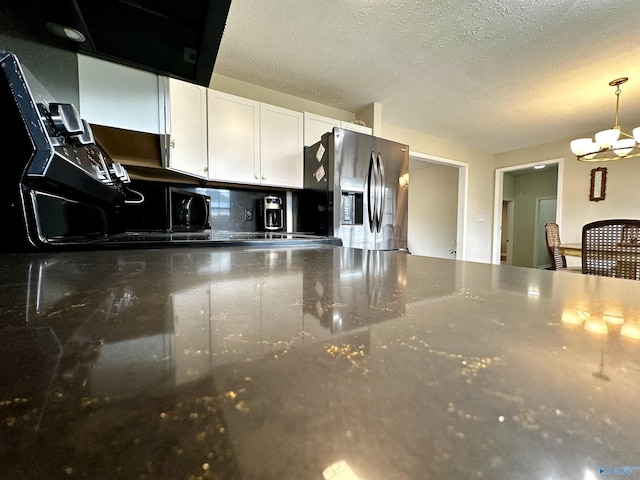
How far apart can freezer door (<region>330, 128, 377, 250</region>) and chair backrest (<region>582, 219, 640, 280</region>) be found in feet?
4.70

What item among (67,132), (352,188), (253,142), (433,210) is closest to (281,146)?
(253,142)

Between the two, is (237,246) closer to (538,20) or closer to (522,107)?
(538,20)

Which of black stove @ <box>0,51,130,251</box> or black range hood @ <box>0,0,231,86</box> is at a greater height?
black range hood @ <box>0,0,231,86</box>

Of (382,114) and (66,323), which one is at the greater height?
(382,114)

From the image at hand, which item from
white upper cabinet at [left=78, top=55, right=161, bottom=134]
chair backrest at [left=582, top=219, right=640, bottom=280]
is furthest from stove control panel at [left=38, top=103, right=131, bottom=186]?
chair backrest at [left=582, top=219, right=640, bottom=280]

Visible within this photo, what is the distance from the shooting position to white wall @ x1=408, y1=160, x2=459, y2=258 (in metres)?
4.98

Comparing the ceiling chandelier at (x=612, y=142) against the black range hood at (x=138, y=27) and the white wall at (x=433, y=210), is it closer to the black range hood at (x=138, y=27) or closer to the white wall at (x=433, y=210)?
the white wall at (x=433, y=210)

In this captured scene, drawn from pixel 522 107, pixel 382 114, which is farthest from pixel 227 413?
pixel 522 107

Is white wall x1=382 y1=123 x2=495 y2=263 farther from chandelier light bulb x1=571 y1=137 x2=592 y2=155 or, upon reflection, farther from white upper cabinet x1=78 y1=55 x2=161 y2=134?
white upper cabinet x1=78 y1=55 x2=161 y2=134

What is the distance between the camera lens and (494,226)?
14.7 feet

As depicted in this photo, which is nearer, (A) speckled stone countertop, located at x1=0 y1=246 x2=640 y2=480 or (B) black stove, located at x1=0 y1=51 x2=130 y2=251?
(A) speckled stone countertop, located at x1=0 y1=246 x2=640 y2=480

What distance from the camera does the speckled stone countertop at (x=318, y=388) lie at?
0.10 meters

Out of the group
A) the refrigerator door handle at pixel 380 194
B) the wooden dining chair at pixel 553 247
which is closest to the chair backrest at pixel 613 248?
the wooden dining chair at pixel 553 247

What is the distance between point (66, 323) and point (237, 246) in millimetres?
801
